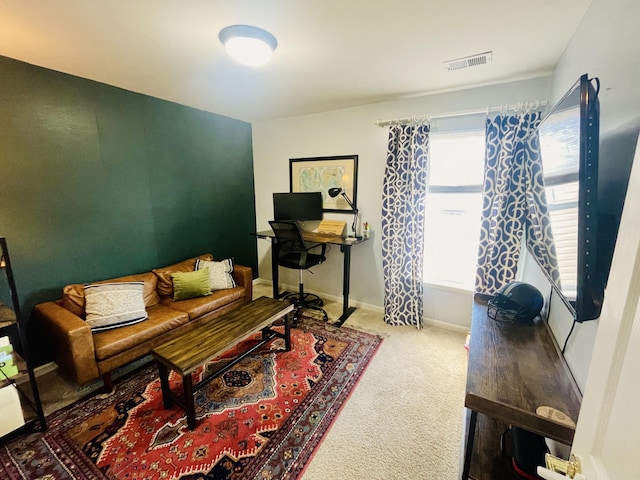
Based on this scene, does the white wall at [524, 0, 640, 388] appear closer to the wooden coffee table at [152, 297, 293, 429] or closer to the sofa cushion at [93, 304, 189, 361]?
the wooden coffee table at [152, 297, 293, 429]

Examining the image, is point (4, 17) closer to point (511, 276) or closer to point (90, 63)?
point (90, 63)

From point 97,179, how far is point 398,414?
3.24 meters

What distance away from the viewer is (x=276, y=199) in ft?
11.7

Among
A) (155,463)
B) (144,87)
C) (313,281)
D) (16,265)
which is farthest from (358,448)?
(144,87)

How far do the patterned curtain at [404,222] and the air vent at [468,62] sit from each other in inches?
23.9

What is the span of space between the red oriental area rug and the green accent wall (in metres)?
1.08

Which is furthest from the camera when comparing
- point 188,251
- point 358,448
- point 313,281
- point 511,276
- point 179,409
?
point 313,281

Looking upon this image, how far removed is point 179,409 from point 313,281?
227cm

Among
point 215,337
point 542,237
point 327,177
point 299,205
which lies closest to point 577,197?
point 542,237

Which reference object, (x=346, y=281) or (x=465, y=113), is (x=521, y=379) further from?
(x=465, y=113)

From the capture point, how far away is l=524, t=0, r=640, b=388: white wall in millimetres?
958

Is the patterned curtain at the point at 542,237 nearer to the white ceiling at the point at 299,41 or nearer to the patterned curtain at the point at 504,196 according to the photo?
the patterned curtain at the point at 504,196

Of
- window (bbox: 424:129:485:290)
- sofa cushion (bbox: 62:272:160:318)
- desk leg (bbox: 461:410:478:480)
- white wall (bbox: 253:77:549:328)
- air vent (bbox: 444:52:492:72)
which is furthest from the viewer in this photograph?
window (bbox: 424:129:485:290)

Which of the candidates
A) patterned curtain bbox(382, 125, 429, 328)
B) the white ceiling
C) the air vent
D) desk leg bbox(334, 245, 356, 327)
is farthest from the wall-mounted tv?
desk leg bbox(334, 245, 356, 327)
